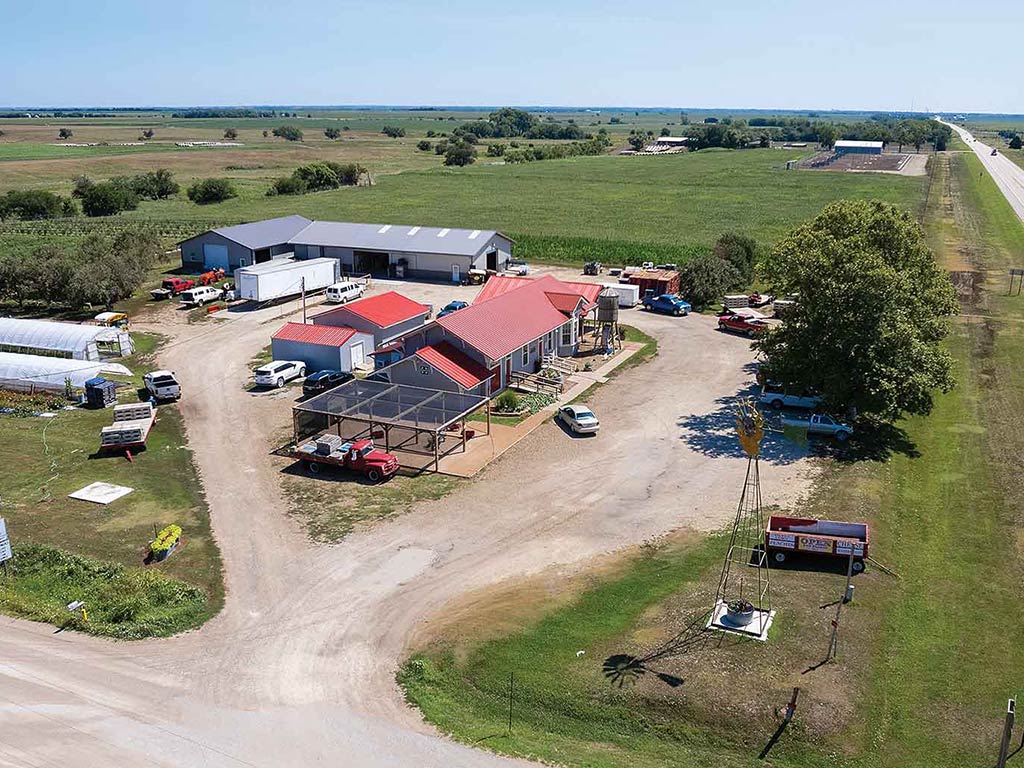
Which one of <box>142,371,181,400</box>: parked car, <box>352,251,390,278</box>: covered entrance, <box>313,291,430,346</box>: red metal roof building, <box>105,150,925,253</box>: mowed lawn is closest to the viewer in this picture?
<box>142,371,181,400</box>: parked car

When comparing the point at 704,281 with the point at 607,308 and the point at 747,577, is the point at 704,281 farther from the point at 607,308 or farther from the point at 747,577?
Result: the point at 747,577

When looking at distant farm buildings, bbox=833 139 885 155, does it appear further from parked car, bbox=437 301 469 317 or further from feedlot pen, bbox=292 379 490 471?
feedlot pen, bbox=292 379 490 471

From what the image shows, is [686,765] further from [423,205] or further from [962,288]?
[423,205]

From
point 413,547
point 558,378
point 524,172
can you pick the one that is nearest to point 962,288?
point 558,378

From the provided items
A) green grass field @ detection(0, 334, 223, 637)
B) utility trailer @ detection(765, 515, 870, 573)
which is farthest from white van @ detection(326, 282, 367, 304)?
utility trailer @ detection(765, 515, 870, 573)

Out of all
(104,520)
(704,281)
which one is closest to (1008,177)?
(704,281)

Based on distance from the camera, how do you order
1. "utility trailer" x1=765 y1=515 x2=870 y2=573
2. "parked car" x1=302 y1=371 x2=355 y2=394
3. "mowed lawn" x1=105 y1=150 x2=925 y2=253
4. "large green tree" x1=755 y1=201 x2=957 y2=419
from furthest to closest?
1. "mowed lawn" x1=105 y1=150 x2=925 y2=253
2. "parked car" x1=302 y1=371 x2=355 y2=394
3. "large green tree" x1=755 y1=201 x2=957 y2=419
4. "utility trailer" x1=765 y1=515 x2=870 y2=573
